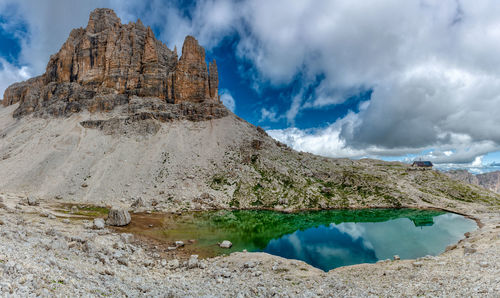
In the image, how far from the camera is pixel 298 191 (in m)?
83.5

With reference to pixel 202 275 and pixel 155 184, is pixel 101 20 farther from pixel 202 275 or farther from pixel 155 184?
pixel 202 275

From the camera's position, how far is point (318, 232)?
5412cm

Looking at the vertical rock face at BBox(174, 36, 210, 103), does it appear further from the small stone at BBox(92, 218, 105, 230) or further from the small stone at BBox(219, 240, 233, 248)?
the small stone at BBox(219, 240, 233, 248)

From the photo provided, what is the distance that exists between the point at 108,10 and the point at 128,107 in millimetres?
70577

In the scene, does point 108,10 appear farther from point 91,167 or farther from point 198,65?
point 91,167

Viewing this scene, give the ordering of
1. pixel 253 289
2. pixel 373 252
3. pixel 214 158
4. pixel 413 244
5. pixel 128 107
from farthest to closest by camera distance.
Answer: pixel 128 107, pixel 214 158, pixel 413 244, pixel 373 252, pixel 253 289

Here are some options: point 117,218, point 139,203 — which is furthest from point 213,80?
point 117,218

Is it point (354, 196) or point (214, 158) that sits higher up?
point (214, 158)

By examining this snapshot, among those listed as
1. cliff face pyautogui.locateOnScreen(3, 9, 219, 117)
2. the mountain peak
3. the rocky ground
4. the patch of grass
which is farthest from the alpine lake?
the mountain peak

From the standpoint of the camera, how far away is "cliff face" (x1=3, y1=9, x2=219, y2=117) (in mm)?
117500

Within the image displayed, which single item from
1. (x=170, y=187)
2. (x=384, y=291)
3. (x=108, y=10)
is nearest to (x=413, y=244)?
(x=384, y=291)

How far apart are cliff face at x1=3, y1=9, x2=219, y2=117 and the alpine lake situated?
8069 cm

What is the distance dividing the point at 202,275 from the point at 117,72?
12728 centimetres

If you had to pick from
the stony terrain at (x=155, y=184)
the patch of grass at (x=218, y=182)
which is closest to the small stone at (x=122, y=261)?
the stony terrain at (x=155, y=184)
